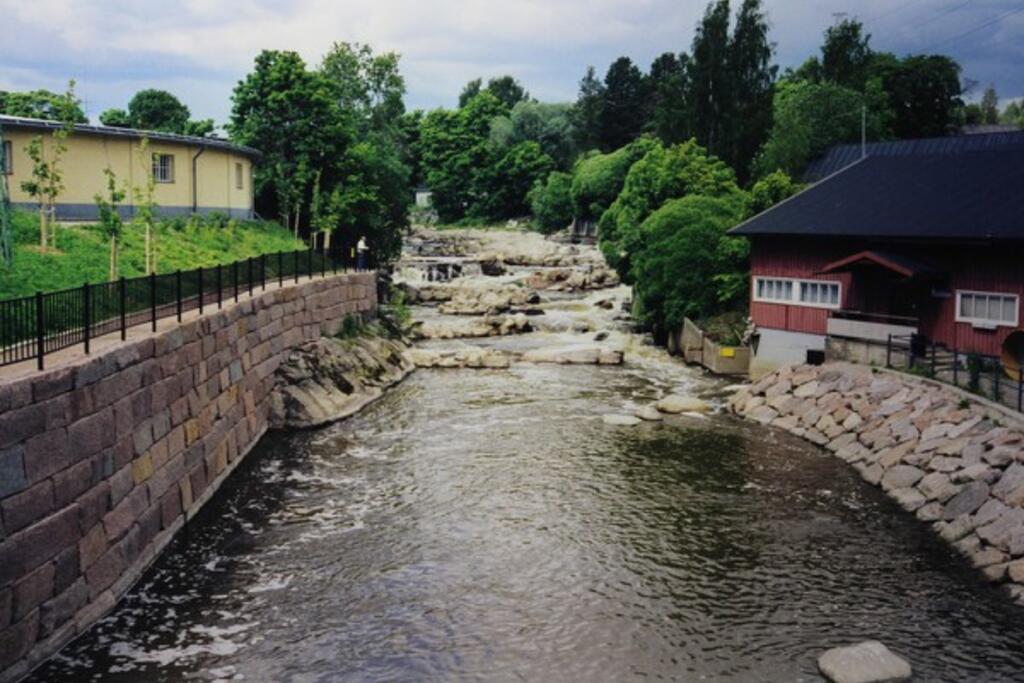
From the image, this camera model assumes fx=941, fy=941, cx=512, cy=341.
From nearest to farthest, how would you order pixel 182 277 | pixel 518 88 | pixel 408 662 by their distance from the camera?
pixel 408 662, pixel 182 277, pixel 518 88

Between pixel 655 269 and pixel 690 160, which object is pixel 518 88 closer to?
pixel 690 160

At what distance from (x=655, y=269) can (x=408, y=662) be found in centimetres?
2962

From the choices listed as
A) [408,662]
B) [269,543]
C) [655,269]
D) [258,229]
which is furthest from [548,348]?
[408,662]

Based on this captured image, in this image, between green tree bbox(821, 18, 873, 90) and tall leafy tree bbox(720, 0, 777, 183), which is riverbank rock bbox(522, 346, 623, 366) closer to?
tall leafy tree bbox(720, 0, 777, 183)

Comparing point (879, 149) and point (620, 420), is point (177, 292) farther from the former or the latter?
point (879, 149)

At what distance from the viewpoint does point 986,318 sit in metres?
27.7

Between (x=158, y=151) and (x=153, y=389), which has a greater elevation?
(x=158, y=151)

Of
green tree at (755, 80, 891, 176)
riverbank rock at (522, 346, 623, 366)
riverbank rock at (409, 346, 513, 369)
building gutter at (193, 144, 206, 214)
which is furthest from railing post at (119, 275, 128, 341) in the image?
green tree at (755, 80, 891, 176)

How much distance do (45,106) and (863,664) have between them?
4400 cm

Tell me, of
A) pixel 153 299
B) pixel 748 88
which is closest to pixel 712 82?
pixel 748 88

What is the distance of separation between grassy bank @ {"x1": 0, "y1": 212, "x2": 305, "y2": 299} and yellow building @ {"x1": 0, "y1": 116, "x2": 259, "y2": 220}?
155cm

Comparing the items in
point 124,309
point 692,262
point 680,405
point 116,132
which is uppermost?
point 116,132

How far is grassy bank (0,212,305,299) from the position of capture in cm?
2266

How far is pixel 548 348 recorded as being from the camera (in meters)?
41.0
